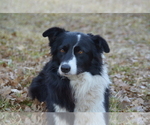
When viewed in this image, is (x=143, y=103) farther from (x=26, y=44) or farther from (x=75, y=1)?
(x=75, y=1)

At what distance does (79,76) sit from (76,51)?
15.0 inches

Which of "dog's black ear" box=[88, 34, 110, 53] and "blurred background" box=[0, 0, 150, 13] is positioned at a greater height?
"blurred background" box=[0, 0, 150, 13]

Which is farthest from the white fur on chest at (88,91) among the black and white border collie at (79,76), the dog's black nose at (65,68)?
the dog's black nose at (65,68)

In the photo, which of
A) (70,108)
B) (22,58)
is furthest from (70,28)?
(70,108)

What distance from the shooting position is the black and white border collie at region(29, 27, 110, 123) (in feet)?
11.6

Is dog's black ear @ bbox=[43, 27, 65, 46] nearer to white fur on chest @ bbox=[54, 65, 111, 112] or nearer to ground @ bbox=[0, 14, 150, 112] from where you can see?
white fur on chest @ bbox=[54, 65, 111, 112]

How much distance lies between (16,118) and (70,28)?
9.80m

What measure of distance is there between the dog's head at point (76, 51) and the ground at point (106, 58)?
1.00 metres

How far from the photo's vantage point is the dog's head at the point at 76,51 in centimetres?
341

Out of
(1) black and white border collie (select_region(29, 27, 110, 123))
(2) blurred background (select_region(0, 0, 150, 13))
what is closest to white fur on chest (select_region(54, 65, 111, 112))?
(1) black and white border collie (select_region(29, 27, 110, 123))

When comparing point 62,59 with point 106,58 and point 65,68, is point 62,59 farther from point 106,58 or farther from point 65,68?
point 106,58

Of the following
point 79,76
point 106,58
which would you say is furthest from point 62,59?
point 106,58

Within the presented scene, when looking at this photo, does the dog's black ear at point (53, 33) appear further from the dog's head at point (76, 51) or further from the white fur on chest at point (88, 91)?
the white fur on chest at point (88, 91)

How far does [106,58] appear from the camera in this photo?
761 centimetres
